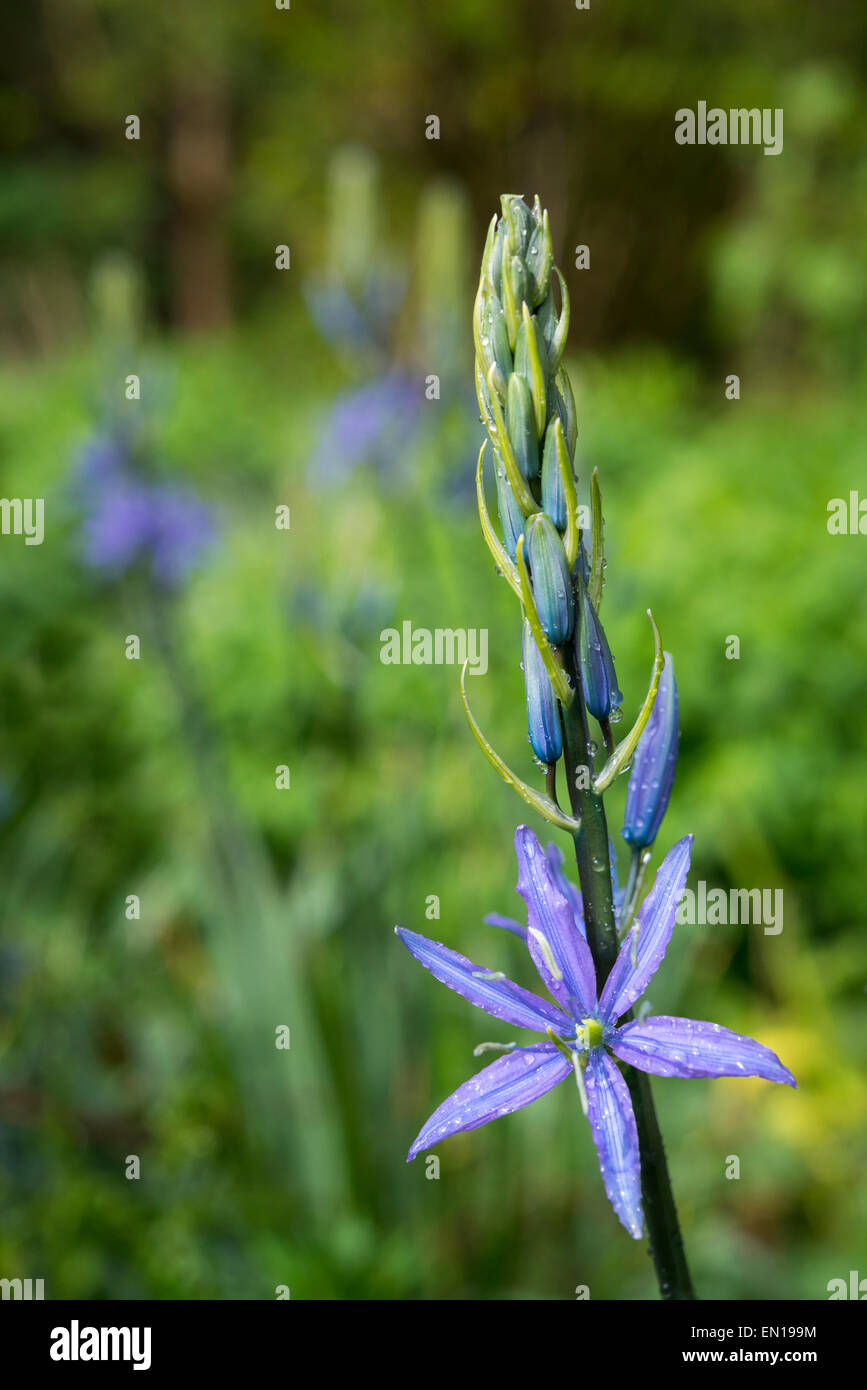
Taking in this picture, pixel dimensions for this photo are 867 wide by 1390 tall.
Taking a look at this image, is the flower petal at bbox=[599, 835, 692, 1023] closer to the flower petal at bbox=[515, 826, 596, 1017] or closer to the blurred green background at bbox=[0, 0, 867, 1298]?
the flower petal at bbox=[515, 826, 596, 1017]

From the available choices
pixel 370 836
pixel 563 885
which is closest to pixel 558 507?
pixel 563 885

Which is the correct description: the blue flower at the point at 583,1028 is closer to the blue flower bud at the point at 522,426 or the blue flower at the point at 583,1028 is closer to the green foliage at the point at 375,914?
the blue flower bud at the point at 522,426

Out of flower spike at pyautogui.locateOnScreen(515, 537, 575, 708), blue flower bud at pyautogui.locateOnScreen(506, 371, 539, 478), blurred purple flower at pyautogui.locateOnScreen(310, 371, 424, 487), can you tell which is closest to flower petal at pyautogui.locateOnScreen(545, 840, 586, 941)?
flower spike at pyautogui.locateOnScreen(515, 537, 575, 708)

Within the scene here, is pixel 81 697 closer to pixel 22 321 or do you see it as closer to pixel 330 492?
pixel 330 492

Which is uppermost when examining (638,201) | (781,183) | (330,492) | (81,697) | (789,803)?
(638,201)
